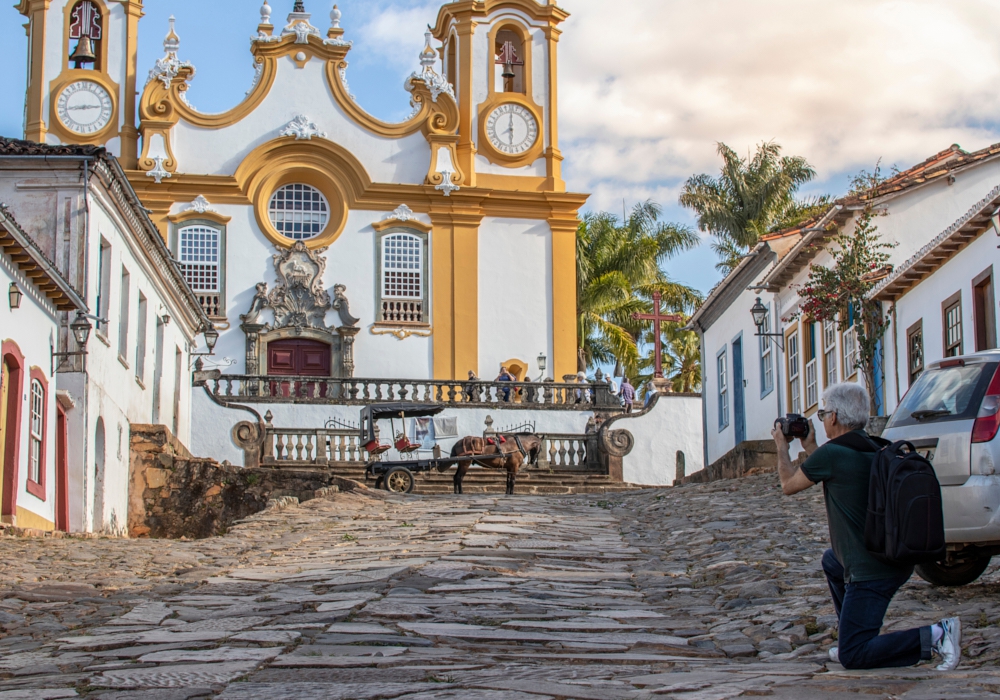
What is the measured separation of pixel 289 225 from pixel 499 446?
15.6 metres

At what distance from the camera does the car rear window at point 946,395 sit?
353 inches

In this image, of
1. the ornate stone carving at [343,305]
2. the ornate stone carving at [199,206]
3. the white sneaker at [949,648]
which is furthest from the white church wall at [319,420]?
the white sneaker at [949,648]

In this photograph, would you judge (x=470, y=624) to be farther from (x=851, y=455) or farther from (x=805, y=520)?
(x=805, y=520)

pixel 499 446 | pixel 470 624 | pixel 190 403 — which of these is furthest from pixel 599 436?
pixel 470 624

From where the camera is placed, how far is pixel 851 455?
696cm

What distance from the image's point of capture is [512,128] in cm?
4150

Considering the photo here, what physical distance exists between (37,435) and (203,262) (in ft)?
66.0

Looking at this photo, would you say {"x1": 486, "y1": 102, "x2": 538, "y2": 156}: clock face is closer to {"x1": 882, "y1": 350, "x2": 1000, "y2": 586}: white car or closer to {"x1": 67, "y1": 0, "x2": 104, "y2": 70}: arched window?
{"x1": 67, "y1": 0, "x2": 104, "y2": 70}: arched window

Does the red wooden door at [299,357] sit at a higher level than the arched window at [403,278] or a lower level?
lower

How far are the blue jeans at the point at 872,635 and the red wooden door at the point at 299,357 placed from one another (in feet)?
106

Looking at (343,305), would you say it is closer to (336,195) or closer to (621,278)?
(336,195)

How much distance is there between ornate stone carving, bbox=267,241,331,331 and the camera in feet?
126

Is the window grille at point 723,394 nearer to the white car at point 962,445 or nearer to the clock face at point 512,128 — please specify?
the clock face at point 512,128

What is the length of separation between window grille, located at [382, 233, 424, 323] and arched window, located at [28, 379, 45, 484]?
2046 cm
